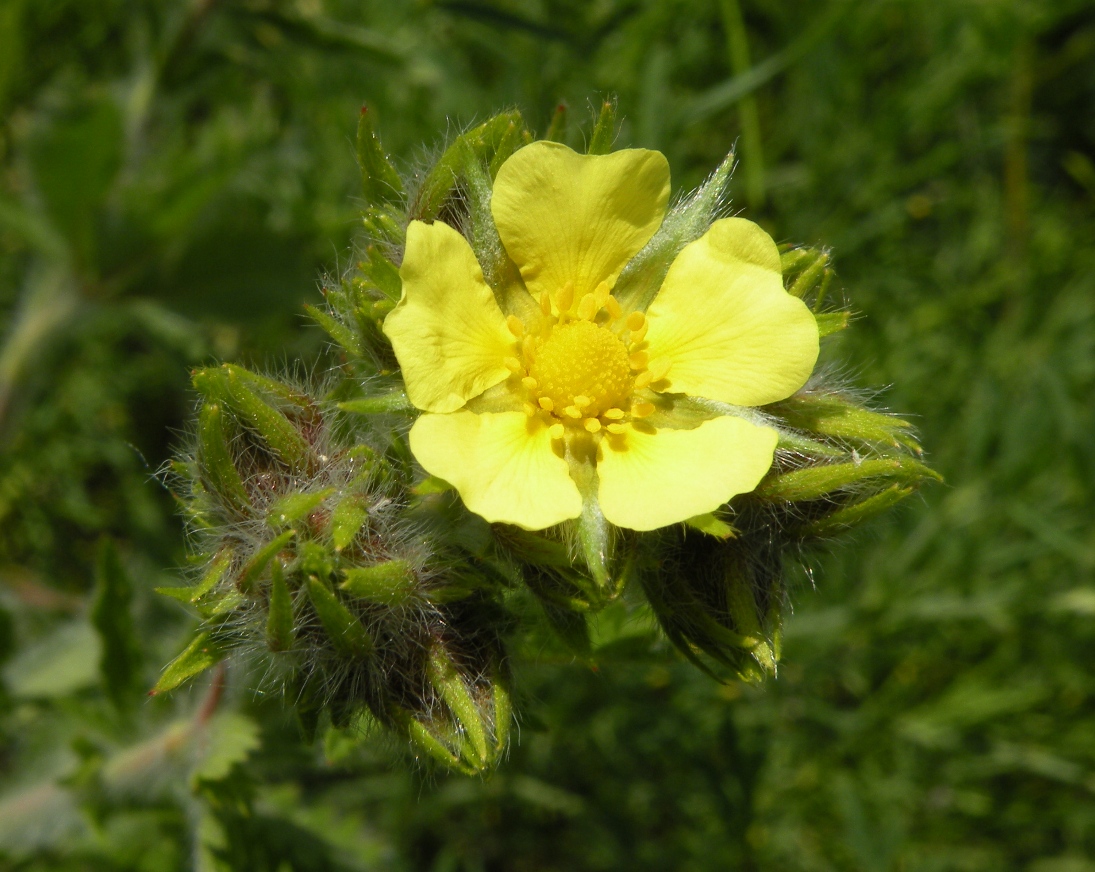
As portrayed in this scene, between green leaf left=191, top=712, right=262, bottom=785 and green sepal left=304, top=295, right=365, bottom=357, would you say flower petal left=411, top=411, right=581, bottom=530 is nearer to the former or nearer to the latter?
green sepal left=304, top=295, right=365, bottom=357

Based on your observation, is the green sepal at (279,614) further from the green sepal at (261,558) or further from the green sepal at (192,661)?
the green sepal at (192,661)

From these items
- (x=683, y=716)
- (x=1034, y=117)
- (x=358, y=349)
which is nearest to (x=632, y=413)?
(x=358, y=349)

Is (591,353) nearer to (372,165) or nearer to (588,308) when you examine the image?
(588,308)

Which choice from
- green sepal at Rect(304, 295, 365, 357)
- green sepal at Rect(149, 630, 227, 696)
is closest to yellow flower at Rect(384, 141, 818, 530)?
green sepal at Rect(304, 295, 365, 357)

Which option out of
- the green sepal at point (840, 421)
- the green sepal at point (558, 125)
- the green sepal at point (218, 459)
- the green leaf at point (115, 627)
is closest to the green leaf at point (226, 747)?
the green leaf at point (115, 627)

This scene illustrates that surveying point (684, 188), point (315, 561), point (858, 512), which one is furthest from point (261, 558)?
point (684, 188)

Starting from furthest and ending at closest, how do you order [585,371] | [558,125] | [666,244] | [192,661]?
[558,125] < [666,244] < [585,371] < [192,661]
